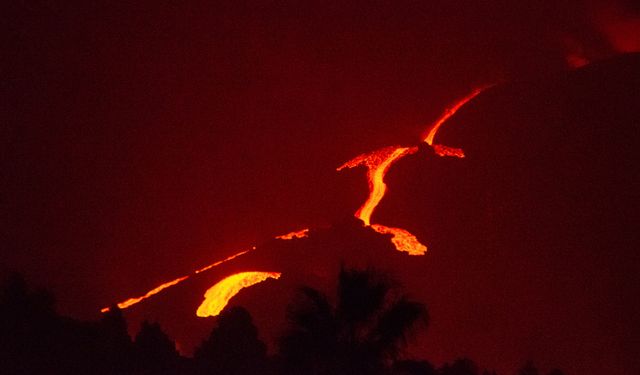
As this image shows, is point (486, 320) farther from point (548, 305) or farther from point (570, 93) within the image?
point (570, 93)

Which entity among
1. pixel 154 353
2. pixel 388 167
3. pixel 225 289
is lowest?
pixel 225 289

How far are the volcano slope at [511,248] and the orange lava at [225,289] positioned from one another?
32 centimetres

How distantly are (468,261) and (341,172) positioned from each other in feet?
29.7

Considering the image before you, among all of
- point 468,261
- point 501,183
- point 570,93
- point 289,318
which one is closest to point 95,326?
point 289,318

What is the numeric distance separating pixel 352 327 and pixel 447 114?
27461mm

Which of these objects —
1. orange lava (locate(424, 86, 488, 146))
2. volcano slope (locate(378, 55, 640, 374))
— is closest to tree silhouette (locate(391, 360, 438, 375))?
volcano slope (locate(378, 55, 640, 374))

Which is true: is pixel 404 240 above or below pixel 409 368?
below

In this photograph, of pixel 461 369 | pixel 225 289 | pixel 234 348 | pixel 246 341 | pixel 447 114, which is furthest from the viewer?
pixel 447 114

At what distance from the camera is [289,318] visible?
1147cm

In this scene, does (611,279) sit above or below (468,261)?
below

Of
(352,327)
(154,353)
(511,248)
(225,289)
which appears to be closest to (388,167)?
(511,248)

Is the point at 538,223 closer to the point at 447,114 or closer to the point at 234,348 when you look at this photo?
the point at 447,114

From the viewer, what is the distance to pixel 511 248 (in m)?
28.0

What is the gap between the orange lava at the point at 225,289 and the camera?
25.5m
